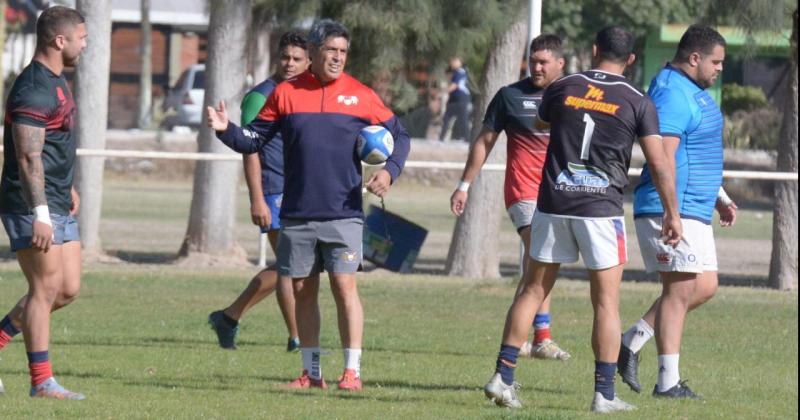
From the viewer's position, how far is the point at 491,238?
1739cm

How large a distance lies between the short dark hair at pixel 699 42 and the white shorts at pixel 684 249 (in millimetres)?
905

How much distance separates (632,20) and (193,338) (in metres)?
Result: 30.1

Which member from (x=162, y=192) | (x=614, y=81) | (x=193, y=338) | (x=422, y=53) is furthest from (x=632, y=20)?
(x=614, y=81)

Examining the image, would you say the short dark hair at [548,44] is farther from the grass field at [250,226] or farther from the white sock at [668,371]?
the grass field at [250,226]

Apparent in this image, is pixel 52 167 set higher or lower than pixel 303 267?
higher

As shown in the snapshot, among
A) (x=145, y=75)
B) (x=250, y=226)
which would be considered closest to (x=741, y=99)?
(x=250, y=226)

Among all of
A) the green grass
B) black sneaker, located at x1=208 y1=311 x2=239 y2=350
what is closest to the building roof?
the green grass

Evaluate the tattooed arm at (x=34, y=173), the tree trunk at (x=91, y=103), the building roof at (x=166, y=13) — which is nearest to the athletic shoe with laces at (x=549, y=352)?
the tattooed arm at (x=34, y=173)

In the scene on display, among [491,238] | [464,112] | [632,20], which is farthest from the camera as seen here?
[632,20]

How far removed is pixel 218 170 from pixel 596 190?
10946mm

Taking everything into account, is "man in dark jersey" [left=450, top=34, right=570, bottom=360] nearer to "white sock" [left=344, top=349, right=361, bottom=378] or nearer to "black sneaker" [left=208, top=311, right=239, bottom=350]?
"white sock" [left=344, top=349, right=361, bottom=378]

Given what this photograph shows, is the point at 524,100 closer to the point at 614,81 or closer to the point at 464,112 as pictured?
the point at 614,81

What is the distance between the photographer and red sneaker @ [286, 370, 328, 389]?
335 inches

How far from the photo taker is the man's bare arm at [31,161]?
7.40 metres
